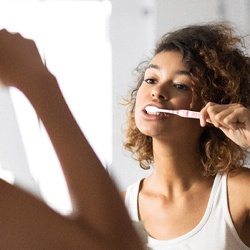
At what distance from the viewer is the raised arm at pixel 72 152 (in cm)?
37

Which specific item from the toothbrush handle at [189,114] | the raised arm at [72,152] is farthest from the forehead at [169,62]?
the raised arm at [72,152]

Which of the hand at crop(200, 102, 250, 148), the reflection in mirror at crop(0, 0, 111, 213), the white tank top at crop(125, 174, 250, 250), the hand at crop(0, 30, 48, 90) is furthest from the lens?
the reflection in mirror at crop(0, 0, 111, 213)

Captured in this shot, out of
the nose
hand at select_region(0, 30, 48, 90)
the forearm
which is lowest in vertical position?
the nose

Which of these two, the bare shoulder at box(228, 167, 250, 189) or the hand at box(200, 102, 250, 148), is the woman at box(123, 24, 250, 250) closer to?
the bare shoulder at box(228, 167, 250, 189)

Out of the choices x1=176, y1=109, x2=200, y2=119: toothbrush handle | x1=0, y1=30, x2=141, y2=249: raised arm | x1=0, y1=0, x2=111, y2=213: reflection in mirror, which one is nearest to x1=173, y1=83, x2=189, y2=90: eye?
x1=176, y1=109, x2=200, y2=119: toothbrush handle

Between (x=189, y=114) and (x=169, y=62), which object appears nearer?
(x=189, y=114)

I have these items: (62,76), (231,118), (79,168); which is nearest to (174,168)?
(231,118)

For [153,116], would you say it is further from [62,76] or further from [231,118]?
[62,76]

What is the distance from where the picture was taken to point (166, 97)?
1064mm

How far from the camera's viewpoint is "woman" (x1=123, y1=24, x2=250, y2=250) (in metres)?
1.05

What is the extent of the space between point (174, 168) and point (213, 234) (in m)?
0.15

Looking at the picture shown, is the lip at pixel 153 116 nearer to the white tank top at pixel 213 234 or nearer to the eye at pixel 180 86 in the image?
the eye at pixel 180 86

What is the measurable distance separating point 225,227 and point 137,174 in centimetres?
53

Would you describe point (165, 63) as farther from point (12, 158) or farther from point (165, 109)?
point (12, 158)
